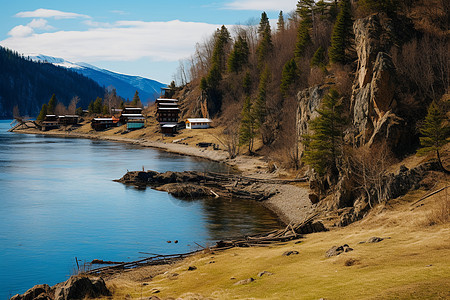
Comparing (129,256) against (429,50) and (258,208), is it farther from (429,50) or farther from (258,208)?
(429,50)

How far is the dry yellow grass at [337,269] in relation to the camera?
15.7 m

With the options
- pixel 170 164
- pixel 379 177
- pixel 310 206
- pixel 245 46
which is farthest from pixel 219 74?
pixel 379 177

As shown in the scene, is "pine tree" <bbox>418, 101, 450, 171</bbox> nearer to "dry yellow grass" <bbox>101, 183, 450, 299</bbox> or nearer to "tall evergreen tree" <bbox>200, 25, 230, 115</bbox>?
"dry yellow grass" <bbox>101, 183, 450, 299</bbox>

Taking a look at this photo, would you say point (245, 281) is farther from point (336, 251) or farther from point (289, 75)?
point (289, 75)

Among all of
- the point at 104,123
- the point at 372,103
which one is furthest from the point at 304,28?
the point at 104,123

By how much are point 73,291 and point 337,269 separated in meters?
12.8

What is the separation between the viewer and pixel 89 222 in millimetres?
44875

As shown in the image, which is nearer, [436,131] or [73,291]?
[73,291]

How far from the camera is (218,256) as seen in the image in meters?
28.2

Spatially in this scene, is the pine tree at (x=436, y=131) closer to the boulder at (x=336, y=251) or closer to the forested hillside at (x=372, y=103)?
the forested hillside at (x=372, y=103)

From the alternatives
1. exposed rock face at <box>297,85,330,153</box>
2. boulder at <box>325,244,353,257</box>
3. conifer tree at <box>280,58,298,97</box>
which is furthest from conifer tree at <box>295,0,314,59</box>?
boulder at <box>325,244,353,257</box>

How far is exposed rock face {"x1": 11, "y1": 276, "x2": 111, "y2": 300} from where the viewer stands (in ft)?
66.6

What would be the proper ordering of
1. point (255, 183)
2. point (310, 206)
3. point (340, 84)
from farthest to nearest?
point (255, 183), point (340, 84), point (310, 206)

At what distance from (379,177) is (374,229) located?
7.66m
